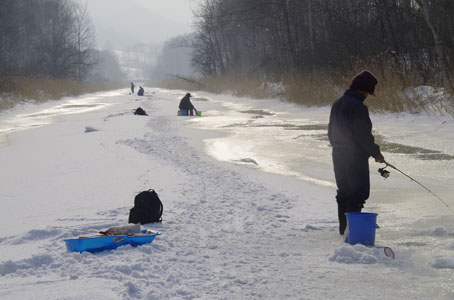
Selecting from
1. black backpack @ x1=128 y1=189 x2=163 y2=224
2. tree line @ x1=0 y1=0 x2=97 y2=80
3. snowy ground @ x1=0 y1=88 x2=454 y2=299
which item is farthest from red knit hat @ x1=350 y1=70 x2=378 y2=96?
tree line @ x1=0 y1=0 x2=97 y2=80

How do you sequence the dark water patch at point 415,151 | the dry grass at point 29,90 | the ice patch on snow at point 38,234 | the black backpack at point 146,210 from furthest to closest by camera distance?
the dry grass at point 29,90 → the dark water patch at point 415,151 → the black backpack at point 146,210 → the ice patch on snow at point 38,234

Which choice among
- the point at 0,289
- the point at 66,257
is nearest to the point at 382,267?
the point at 66,257

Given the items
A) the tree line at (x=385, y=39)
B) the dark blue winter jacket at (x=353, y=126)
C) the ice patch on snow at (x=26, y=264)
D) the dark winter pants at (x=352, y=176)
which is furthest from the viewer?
the tree line at (x=385, y=39)

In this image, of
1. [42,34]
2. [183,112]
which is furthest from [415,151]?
[42,34]

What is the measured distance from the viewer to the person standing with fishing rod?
482cm

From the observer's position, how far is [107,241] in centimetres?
464

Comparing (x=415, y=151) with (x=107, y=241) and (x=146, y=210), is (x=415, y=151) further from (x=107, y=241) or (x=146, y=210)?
(x=107, y=241)

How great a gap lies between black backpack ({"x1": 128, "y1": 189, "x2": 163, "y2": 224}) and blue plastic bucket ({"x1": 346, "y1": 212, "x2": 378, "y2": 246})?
211 cm

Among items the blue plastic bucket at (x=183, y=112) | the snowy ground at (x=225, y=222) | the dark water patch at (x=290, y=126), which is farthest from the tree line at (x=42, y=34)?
the snowy ground at (x=225, y=222)

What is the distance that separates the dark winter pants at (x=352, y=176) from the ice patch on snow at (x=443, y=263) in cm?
101

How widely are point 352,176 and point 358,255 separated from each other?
2.81 feet

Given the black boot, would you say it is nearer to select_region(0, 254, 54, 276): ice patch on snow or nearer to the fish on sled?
the fish on sled

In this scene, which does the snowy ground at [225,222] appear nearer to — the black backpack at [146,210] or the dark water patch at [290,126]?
the black backpack at [146,210]

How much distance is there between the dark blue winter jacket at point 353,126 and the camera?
480 centimetres
